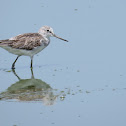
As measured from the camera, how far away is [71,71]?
14.1 m

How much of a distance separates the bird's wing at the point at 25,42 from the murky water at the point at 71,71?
628 mm

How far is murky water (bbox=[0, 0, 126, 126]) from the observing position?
426 inches

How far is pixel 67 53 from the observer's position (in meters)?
15.8

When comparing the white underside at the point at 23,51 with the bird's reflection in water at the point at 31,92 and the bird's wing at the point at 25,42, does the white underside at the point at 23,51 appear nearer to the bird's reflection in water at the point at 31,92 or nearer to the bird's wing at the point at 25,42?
the bird's wing at the point at 25,42

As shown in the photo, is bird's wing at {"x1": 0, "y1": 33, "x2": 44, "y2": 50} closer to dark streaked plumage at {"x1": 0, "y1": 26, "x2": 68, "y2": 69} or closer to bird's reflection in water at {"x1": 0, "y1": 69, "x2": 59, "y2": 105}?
dark streaked plumage at {"x1": 0, "y1": 26, "x2": 68, "y2": 69}

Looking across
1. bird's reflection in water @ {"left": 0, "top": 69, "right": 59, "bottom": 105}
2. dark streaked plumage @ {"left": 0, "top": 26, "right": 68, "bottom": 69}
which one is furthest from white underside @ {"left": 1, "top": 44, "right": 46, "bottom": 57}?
bird's reflection in water @ {"left": 0, "top": 69, "right": 59, "bottom": 105}

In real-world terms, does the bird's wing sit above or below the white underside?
above

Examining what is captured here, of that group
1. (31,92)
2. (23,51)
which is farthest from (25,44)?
(31,92)

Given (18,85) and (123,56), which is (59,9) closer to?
(123,56)

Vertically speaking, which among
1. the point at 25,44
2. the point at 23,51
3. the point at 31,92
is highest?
the point at 25,44

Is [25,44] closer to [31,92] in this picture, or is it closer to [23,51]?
[23,51]

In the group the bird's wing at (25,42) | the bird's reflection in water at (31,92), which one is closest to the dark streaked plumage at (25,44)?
the bird's wing at (25,42)

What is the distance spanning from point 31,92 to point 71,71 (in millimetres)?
2245

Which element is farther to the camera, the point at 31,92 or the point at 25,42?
the point at 25,42
